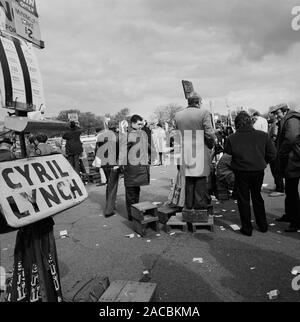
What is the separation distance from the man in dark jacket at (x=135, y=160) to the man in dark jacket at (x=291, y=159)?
99.0 inches

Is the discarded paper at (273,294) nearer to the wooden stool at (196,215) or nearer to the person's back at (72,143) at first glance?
the wooden stool at (196,215)

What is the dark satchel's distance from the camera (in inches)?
112

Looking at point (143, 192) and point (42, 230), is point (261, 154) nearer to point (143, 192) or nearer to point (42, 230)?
point (42, 230)

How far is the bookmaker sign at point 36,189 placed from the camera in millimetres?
2014

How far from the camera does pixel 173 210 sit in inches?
232

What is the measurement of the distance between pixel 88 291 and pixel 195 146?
3.13m

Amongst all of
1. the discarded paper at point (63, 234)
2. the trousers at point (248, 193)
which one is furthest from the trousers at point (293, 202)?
the discarded paper at point (63, 234)

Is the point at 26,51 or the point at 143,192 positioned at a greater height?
the point at 26,51

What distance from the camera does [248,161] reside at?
15.9 ft
